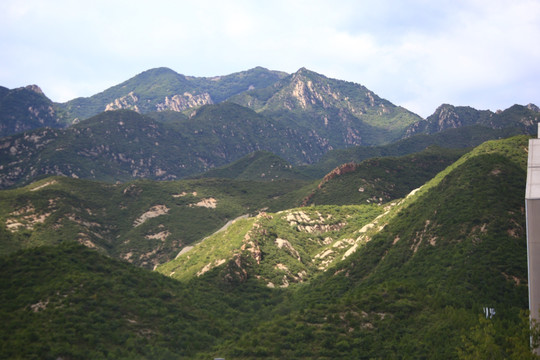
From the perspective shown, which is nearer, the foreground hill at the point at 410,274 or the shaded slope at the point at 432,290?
the shaded slope at the point at 432,290

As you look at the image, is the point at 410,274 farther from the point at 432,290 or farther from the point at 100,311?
the point at 100,311

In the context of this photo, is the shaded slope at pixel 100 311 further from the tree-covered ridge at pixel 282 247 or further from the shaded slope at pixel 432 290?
the tree-covered ridge at pixel 282 247

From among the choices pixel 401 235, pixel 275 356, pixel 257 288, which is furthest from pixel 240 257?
pixel 275 356

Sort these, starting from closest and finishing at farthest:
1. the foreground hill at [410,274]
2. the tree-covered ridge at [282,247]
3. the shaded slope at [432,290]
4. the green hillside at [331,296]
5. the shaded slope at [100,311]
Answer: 1. the shaded slope at [432,290]
2. the green hillside at [331,296]
3. the foreground hill at [410,274]
4. the shaded slope at [100,311]
5. the tree-covered ridge at [282,247]

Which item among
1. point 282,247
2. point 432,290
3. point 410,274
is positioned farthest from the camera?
point 282,247

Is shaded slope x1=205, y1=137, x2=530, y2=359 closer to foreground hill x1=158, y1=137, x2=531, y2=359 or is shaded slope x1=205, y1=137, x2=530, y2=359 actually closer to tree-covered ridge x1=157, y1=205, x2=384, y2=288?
foreground hill x1=158, y1=137, x2=531, y2=359

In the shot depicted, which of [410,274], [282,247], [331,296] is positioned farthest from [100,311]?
[282,247]

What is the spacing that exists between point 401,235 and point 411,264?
55.3ft

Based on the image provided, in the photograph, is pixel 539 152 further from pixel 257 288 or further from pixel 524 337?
pixel 257 288

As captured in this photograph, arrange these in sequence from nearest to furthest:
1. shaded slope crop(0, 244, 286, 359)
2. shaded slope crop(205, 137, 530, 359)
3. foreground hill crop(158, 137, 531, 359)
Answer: shaded slope crop(205, 137, 530, 359), foreground hill crop(158, 137, 531, 359), shaded slope crop(0, 244, 286, 359)

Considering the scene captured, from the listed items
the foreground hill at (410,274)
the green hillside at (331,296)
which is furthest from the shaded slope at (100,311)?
the foreground hill at (410,274)

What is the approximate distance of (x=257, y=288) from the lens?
136 meters

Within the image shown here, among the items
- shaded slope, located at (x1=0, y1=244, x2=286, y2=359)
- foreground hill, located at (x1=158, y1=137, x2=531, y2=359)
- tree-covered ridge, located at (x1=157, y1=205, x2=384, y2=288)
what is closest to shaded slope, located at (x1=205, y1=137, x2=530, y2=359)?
foreground hill, located at (x1=158, y1=137, x2=531, y2=359)

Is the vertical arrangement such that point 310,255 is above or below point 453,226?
below
